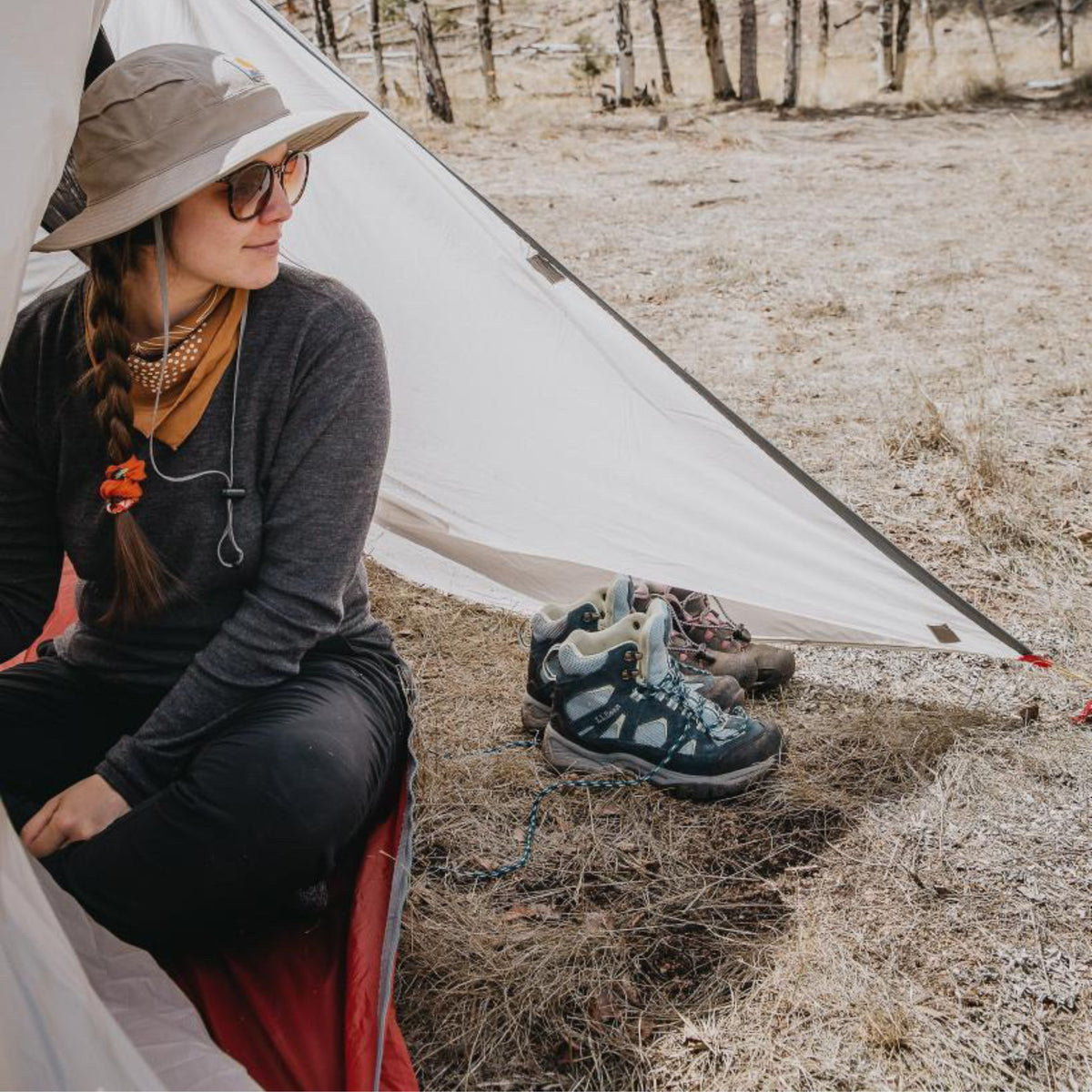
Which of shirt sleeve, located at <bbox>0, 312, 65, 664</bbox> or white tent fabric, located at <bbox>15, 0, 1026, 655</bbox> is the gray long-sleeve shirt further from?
white tent fabric, located at <bbox>15, 0, 1026, 655</bbox>

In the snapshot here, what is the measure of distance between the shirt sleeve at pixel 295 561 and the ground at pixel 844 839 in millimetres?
469

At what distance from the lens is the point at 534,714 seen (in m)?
2.17

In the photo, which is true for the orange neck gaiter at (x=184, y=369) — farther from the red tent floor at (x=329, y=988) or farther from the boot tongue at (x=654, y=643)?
the boot tongue at (x=654, y=643)

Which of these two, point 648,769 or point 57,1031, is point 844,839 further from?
point 57,1031

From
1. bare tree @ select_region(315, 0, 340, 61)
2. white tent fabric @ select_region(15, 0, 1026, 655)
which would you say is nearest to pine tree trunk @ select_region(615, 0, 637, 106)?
bare tree @ select_region(315, 0, 340, 61)

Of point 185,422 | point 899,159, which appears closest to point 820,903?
point 185,422

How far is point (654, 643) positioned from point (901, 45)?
13.1 m

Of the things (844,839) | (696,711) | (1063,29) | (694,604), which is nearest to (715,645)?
(694,604)

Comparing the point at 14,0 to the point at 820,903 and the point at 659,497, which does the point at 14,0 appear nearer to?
the point at 659,497

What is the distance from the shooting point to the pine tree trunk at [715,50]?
11.8 meters

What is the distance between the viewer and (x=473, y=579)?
2705 millimetres

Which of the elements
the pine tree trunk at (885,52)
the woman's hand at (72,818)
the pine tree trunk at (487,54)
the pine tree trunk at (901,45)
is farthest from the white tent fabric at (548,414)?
the pine tree trunk at (901,45)

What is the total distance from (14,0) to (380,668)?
978 mm

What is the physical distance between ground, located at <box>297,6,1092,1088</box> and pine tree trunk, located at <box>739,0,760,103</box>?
862 cm
